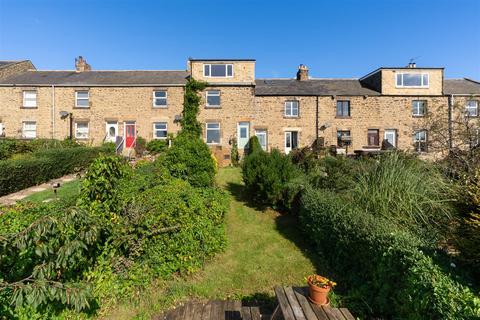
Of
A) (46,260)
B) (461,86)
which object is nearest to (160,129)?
(46,260)

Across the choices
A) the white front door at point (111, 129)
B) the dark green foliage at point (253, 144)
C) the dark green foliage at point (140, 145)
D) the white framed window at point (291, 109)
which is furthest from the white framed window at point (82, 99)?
the white framed window at point (291, 109)

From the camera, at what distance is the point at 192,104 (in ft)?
63.8

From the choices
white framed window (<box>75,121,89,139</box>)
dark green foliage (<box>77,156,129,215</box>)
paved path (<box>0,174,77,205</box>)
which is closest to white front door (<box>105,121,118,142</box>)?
white framed window (<box>75,121,89,139</box>)

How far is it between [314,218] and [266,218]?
2.37 m

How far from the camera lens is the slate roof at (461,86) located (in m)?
20.8

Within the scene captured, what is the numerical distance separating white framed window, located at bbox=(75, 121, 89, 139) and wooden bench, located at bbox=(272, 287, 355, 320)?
21.9 meters

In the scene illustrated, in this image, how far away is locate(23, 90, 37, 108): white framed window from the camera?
20.2 metres

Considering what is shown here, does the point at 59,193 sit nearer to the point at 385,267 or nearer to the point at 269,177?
the point at 269,177

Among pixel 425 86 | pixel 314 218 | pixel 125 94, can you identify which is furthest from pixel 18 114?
pixel 425 86

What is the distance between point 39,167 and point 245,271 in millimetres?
A: 9480

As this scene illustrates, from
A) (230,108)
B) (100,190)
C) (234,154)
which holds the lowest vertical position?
(100,190)

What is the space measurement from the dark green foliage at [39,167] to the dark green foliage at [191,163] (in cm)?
485

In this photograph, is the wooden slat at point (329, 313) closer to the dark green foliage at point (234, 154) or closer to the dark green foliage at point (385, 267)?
the dark green foliage at point (385, 267)

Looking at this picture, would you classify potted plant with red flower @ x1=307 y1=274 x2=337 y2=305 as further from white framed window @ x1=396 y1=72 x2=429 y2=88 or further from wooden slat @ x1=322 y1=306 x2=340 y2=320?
white framed window @ x1=396 y1=72 x2=429 y2=88
